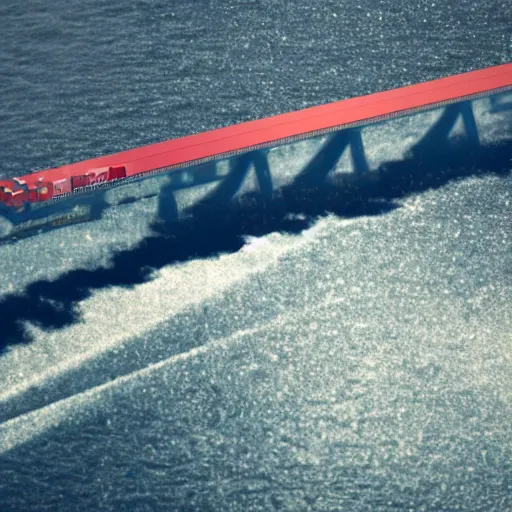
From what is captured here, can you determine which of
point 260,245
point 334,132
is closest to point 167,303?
point 260,245

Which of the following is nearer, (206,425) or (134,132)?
(206,425)

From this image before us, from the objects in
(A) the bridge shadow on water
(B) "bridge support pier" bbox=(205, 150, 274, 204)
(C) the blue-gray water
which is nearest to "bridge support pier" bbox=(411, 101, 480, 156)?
(A) the bridge shadow on water

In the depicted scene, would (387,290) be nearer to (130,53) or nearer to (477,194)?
(477,194)

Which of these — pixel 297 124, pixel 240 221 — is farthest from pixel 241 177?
pixel 297 124

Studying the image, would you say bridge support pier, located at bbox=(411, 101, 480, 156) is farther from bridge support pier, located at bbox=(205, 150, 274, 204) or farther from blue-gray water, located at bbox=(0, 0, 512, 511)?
bridge support pier, located at bbox=(205, 150, 274, 204)

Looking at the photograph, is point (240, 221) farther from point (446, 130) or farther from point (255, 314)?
point (446, 130)

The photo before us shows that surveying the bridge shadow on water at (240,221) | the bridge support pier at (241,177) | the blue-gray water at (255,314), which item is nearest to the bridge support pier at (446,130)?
the bridge shadow on water at (240,221)
